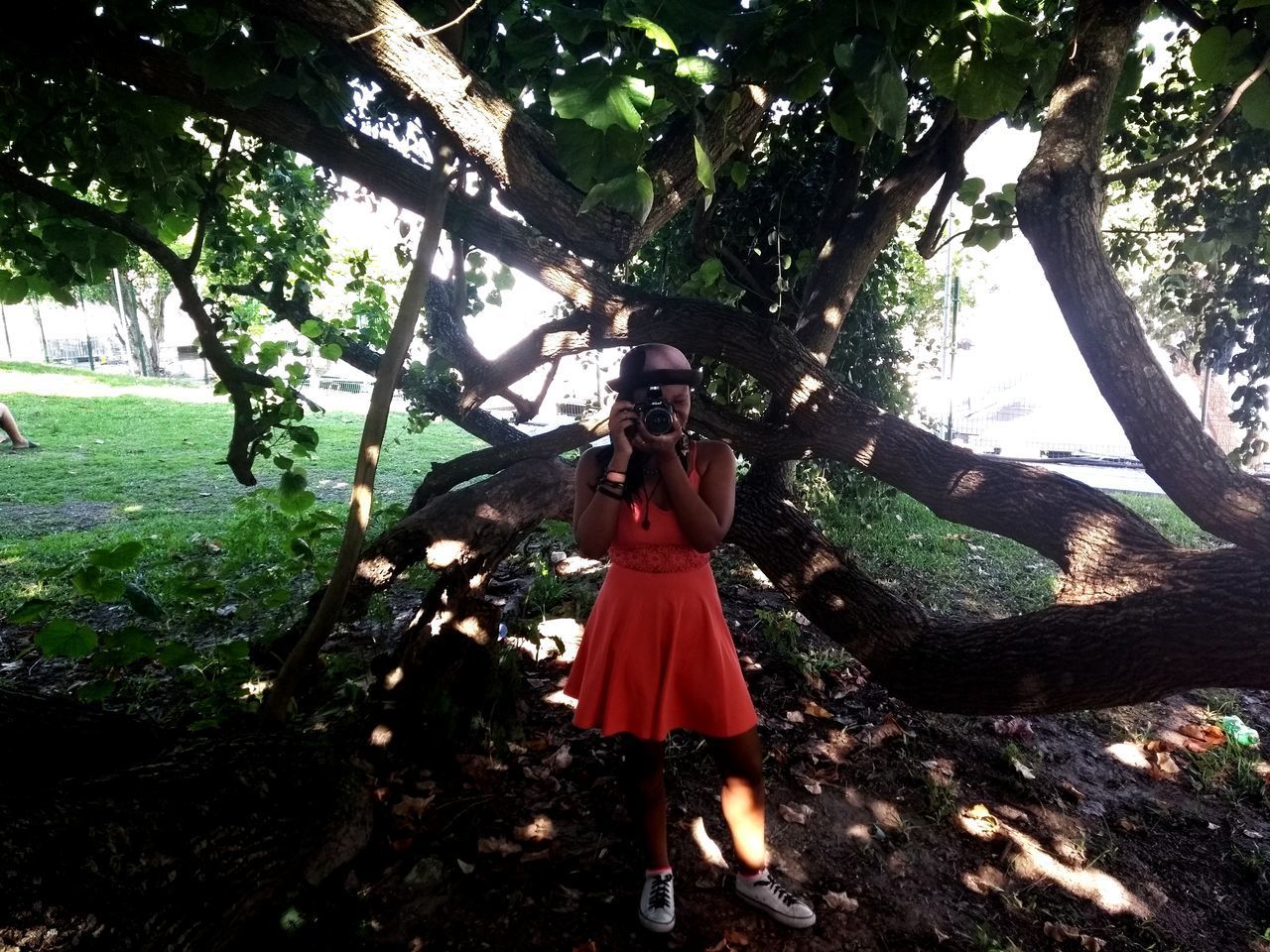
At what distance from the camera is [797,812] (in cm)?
287

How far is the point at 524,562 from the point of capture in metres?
5.64

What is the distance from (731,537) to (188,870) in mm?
2449

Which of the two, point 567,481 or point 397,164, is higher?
point 397,164

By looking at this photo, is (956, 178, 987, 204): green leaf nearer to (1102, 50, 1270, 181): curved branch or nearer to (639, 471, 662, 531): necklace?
(1102, 50, 1270, 181): curved branch

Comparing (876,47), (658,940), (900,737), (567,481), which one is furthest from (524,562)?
(876,47)

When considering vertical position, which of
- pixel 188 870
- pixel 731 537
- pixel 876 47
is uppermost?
pixel 876 47

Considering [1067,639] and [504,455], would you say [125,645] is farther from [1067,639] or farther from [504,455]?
[1067,639]

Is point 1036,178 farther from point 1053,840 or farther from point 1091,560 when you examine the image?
point 1053,840

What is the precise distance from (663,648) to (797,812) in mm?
1316

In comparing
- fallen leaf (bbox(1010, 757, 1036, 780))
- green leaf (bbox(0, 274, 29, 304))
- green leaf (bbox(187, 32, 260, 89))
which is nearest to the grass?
green leaf (bbox(0, 274, 29, 304))

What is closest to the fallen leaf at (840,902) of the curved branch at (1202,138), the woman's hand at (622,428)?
the woman's hand at (622,428)

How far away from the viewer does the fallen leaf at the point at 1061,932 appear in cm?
234

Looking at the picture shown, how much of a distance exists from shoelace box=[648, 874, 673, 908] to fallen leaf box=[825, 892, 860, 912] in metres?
0.60

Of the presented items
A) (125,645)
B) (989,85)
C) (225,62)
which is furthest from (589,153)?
(125,645)
